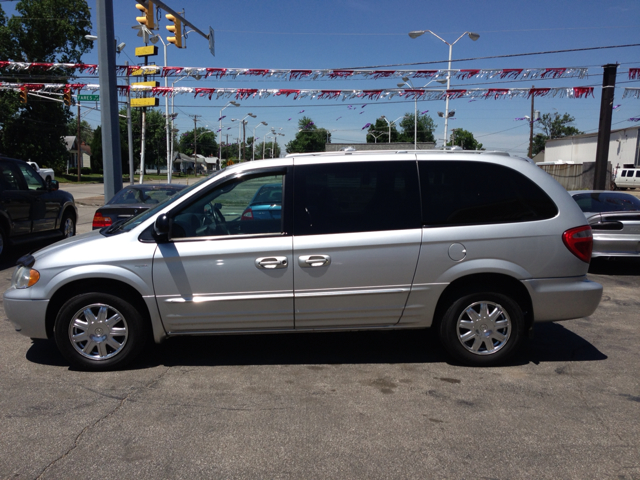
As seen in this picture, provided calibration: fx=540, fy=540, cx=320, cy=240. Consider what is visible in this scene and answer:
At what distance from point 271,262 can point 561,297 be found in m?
2.54

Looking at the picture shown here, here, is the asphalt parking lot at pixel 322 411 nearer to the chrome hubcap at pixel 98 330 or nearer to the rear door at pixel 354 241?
the chrome hubcap at pixel 98 330

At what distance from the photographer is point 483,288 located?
4.71 m

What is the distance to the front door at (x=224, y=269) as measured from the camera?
4504 millimetres

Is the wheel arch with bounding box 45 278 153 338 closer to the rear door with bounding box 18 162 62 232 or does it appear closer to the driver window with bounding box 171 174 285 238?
the driver window with bounding box 171 174 285 238

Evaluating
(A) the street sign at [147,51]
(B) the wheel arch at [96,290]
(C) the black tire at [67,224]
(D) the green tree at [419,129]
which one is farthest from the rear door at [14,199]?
(D) the green tree at [419,129]

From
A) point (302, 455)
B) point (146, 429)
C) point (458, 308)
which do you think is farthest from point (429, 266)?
point (146, 429)

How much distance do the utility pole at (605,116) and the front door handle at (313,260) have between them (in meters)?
16.9

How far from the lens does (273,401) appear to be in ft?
13.4

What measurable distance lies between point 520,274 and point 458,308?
1.99ft

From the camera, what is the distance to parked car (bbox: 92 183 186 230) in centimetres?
918

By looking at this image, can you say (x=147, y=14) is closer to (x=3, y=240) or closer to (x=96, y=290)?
(x=3, y=240)

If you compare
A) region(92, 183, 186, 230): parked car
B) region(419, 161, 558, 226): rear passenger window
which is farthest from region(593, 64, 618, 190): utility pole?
region(419, 161, 558, 226): rear passenger window

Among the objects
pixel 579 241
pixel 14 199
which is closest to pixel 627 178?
pixel 579 241

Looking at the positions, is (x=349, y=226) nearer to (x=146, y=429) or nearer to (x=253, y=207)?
(x=253, y=207)
